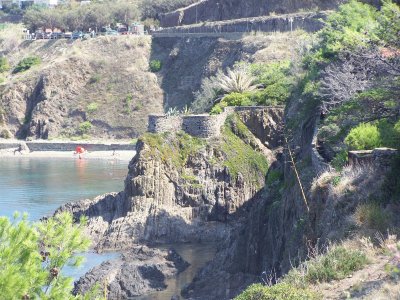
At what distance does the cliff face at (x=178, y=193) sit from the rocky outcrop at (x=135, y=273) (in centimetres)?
387

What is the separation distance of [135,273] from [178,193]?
10.9 m

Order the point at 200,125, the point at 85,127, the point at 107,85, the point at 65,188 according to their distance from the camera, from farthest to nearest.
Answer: the point at 107,85, the point at 85,127, the point at 65,188, the point at 200,125

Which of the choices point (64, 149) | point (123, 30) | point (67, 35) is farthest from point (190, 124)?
point (123, 30)

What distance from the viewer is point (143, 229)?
148 feet

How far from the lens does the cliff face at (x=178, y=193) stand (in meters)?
45.5

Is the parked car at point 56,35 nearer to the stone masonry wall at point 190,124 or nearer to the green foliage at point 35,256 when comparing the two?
the stone masonry wall at point 190,124

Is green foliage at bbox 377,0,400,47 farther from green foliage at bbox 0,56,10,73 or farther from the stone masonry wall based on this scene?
green foliage at bbox 0,56,10,73

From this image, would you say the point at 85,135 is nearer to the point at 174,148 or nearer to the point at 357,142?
the point at 174,148

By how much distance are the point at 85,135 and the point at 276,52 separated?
74.6 ft

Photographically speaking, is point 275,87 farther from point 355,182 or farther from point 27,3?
point 27,3

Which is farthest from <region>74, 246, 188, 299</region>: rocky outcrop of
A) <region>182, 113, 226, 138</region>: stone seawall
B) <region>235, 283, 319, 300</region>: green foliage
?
<region>235, 283, 319, 300</region>: green foliage

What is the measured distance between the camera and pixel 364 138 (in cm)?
2486

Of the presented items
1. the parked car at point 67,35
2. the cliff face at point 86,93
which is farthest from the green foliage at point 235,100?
the parked car at point 67,35

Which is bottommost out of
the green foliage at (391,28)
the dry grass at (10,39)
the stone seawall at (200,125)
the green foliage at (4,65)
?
the stone seawall at (200,125)
